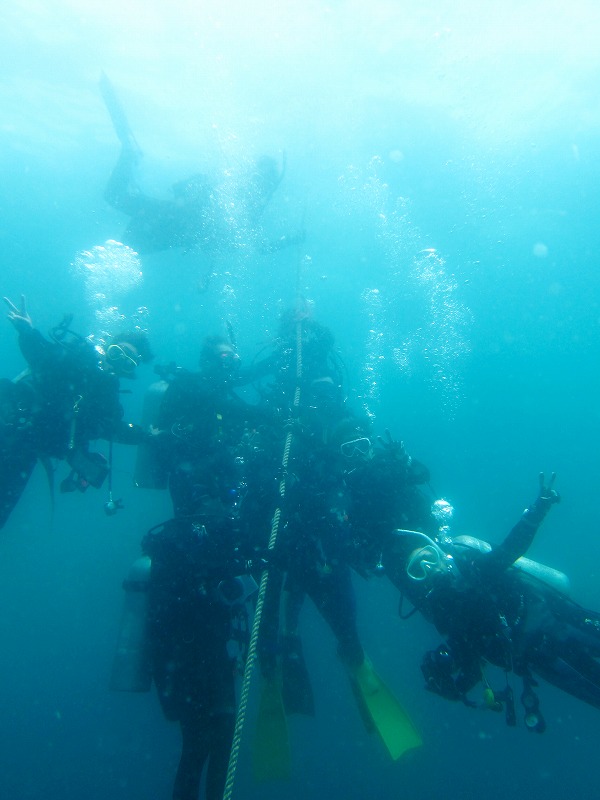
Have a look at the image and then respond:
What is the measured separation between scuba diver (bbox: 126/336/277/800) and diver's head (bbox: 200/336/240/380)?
1027 mm

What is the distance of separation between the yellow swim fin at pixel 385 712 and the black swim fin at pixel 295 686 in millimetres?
773

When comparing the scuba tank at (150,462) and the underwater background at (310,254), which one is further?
the underwater background at (310,254)

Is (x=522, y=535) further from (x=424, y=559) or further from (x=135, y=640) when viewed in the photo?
(x=135, y=640)

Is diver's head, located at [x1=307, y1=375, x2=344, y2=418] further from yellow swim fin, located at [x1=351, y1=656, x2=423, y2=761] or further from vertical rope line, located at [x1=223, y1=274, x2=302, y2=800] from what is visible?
yellow swim fin, located at [x1=351, y1=656, x2=423, y2=761]

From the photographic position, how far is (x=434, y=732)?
20734 mm

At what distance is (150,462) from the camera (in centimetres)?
805

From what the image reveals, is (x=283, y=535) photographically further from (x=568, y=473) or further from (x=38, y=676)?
(x=568, y=473)

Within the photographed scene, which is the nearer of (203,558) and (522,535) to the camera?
(522,535)

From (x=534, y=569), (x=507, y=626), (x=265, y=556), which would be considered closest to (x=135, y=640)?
(x=265, y=556)

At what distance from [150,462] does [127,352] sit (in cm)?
206

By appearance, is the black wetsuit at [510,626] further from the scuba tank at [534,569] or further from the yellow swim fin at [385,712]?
the yellow swim fin at [385,712]

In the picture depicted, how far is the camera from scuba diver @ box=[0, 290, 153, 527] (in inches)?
268

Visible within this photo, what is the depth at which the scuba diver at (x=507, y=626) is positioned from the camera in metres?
4.97

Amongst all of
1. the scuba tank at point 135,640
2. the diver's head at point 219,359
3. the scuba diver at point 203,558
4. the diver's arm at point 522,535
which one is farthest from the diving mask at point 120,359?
the diver's arm at point 522,535
